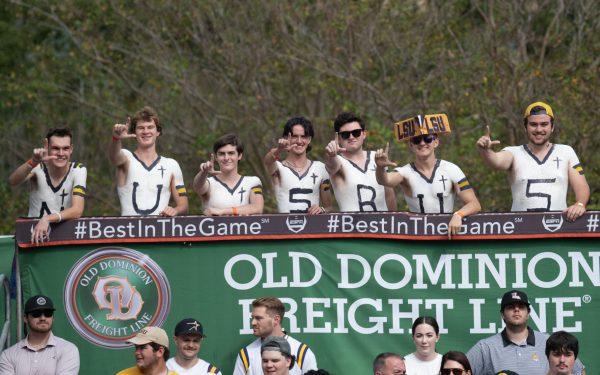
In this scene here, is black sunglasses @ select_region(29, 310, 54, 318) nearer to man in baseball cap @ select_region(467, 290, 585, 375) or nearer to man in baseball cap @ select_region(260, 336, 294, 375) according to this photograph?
man in baseball cap @ select_region(260, 336, 294, 375)

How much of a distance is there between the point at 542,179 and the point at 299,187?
2.02m

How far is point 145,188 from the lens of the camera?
12.1m

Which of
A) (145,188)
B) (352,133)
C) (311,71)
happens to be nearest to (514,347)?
(352,133)

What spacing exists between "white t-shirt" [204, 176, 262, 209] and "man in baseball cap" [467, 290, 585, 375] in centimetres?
242

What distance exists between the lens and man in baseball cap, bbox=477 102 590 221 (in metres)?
11.7

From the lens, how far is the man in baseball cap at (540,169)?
1170 centimetres

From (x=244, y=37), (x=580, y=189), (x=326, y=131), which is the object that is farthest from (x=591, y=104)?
(x=580, y=189)

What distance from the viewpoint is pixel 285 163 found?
12312 millimetres

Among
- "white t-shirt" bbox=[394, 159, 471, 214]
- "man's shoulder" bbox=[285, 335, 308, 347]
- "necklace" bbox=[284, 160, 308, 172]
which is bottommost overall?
"man's shoulder" bbox=[285, 335, 308, 347]

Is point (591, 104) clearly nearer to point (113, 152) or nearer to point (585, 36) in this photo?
point (585, 36)

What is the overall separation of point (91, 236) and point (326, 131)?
10.1 metres

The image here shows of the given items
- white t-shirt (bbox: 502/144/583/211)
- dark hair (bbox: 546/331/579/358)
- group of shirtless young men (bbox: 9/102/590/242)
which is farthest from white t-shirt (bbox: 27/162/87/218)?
dark hair (bbox: 546/331/579/358)

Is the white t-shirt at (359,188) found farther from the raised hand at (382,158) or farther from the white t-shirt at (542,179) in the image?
the white t-shirt at (542,179)

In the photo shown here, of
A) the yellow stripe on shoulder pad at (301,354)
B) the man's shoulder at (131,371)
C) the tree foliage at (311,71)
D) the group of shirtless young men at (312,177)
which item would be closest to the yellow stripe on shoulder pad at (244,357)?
the yellow stripe on shoulder pad at (301,354)
